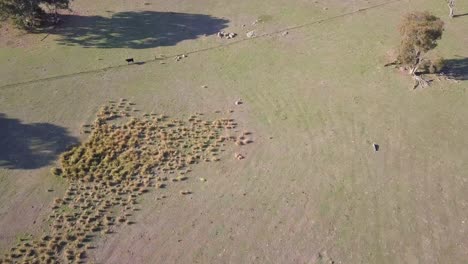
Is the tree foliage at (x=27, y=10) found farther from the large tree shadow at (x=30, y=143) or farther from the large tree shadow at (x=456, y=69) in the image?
the large tree shadow at (x=456, y=69)

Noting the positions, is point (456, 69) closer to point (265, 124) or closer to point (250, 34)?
point (265, 124)

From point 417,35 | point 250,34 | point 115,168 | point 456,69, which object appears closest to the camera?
point 115,168

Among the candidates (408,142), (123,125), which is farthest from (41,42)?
(408,142)

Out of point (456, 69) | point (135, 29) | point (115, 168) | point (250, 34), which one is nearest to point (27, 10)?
point (135, 29)

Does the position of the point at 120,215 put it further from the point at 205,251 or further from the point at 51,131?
the point at 51,131

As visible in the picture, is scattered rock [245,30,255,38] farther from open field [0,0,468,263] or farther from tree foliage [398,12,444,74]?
tree foliage [398,12,444,74]
